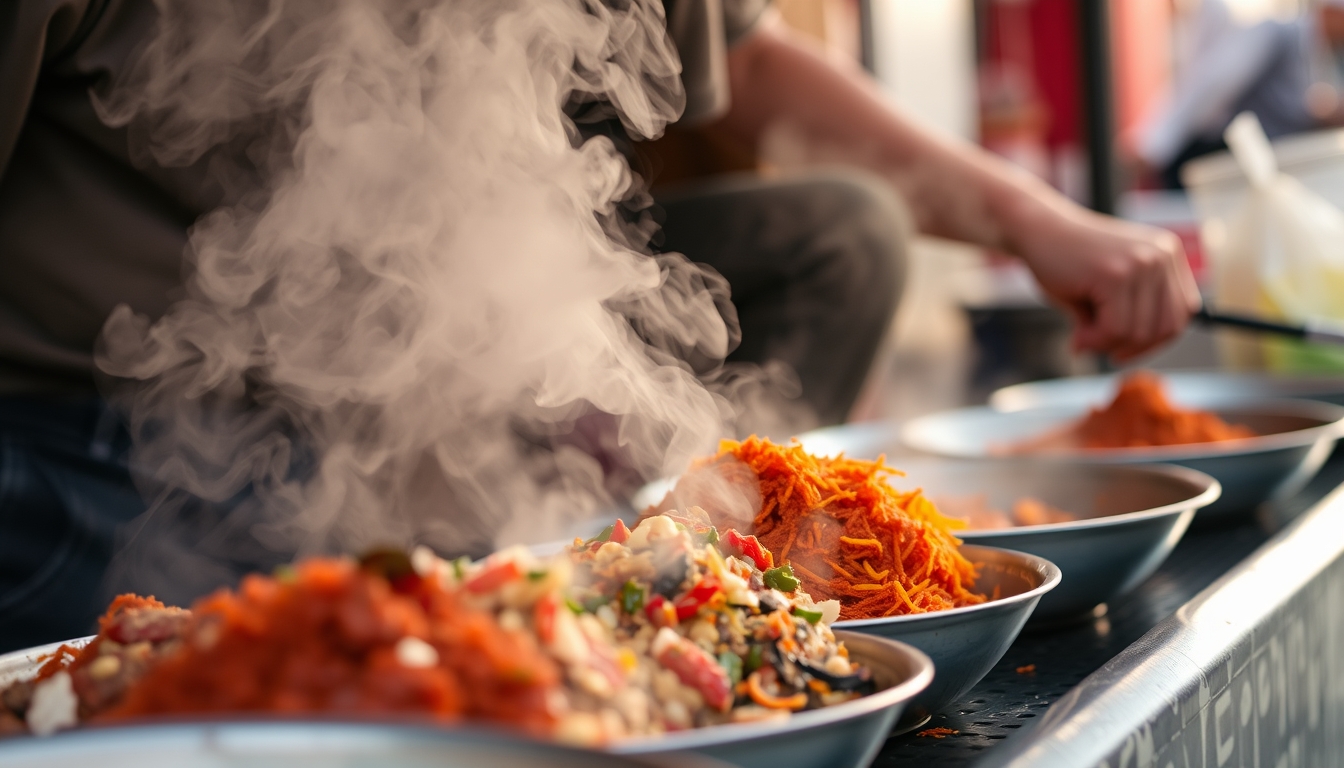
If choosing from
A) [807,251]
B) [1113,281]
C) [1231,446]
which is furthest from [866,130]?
[1231,446]

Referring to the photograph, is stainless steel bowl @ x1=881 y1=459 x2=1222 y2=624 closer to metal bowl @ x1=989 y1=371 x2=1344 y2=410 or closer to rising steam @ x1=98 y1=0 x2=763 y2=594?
rising steam @ x1=98 y1=0 x2=763 y2=594

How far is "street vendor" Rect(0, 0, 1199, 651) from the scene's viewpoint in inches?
54.7

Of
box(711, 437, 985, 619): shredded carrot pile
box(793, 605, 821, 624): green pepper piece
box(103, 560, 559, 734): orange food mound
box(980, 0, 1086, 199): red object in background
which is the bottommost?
box(980, 0, 1086, 199): red object in background

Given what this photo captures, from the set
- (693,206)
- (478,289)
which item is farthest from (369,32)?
(693,206)

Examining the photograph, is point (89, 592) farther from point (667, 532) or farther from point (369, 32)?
point (667, 532)

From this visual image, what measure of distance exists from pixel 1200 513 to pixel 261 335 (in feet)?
4.20

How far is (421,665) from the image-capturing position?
481 millimetres

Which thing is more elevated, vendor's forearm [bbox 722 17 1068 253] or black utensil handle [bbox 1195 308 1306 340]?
vendor's forearm [bbox 722 17 1068 253]

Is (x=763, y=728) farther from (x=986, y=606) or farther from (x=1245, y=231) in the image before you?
(x=1245, y=231)

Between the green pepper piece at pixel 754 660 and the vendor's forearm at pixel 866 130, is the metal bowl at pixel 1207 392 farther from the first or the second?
the green pepper piece at pixel 754 660

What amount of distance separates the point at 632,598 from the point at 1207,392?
174 cm

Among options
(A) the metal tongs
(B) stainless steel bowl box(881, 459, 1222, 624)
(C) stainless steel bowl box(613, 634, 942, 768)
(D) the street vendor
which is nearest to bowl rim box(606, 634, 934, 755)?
(C) stainless steel bowl box(613, 634, 942, 768)

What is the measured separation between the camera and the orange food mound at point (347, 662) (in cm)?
48

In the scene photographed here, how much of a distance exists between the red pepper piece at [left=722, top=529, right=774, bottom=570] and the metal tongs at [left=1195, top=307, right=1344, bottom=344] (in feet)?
4.78
